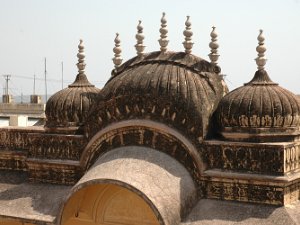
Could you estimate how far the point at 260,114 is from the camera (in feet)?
24.0

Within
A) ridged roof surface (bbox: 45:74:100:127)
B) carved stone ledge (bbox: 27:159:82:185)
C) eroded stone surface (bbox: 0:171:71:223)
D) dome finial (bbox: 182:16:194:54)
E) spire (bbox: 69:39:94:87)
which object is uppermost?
dome finial (bbox: 182:16:194:54)

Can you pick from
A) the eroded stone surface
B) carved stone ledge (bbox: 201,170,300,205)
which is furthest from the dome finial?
the eroded stone surface

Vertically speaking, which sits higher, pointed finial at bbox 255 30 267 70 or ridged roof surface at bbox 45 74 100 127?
pointed finial at bbox 255 30 267 70

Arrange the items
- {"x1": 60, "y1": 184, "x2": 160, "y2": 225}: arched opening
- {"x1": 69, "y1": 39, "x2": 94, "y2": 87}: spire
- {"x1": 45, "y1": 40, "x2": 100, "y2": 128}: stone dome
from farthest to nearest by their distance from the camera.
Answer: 1. {"x1": 69, "y1": 39, "x2": 94, "y2": 87}: spire
2. {"x1": 45, "y1": 40, "x2": 100, "y2": 128}: stone dome
3. {"x1": 60, "y1": 184, "x2": 160, "y2": 225}: arched opening

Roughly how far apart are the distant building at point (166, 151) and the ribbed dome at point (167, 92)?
16mm

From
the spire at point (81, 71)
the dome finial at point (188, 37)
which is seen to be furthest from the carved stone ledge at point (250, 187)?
the spire at point (81, 71)

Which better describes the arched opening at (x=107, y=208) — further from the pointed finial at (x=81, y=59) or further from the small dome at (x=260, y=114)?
the pointed finial at (x=81, y=59)

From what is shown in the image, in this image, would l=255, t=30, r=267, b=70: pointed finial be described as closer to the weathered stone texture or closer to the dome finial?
the dome finial

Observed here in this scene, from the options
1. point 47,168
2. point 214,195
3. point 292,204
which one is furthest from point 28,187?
point 292,204

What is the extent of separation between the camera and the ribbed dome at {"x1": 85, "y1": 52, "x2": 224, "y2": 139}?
7.70 metres

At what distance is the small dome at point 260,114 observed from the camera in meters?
7.32

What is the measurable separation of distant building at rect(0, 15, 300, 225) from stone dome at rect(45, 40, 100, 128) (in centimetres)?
2

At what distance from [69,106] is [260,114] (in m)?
3.49

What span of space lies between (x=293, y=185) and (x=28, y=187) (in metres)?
4.52
